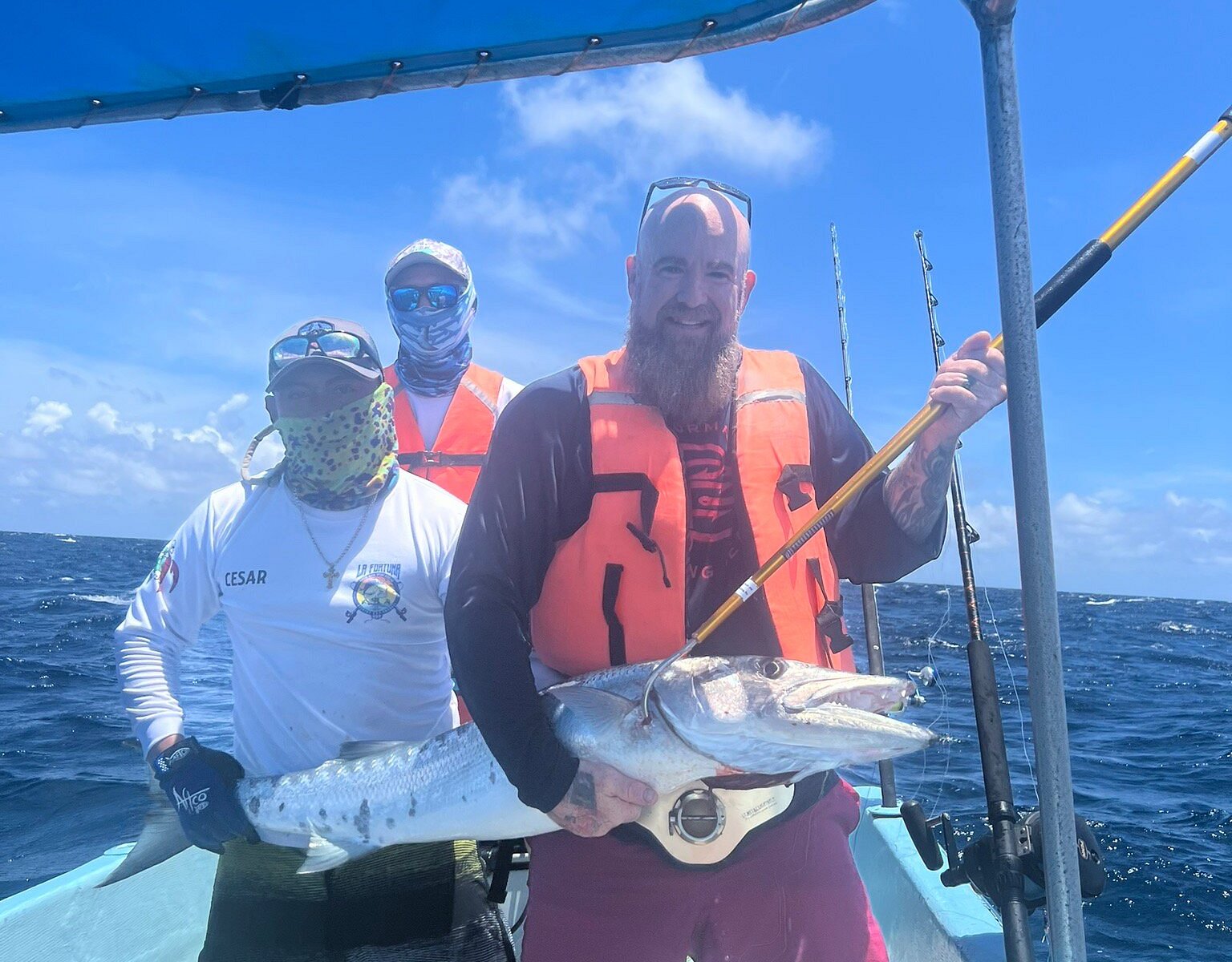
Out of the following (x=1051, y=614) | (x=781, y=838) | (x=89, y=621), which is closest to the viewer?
(x=1051, y=614)

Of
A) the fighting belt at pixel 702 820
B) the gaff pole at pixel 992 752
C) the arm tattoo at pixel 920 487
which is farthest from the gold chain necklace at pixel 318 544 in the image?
the gaff pole at pixel 992 752

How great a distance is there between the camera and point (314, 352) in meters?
3.03

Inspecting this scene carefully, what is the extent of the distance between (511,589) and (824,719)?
0.94 metres

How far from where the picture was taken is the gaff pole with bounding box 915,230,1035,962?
7.55 ft

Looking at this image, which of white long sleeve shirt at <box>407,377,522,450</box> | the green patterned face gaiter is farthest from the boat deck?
white long sleeve shirt at <box>407,377,522,450</box>

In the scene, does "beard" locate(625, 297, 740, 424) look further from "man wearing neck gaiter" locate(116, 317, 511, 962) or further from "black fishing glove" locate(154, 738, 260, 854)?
"black fishing glove" locate(154, 738, 260, 854)

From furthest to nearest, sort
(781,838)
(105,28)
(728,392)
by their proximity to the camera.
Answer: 1. (728,392)
2. (781,838)
3. (105,28)

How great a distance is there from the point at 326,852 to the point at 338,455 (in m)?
1.38

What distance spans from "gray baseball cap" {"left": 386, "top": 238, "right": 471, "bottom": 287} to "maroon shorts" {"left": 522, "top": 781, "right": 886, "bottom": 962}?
2.91 metres

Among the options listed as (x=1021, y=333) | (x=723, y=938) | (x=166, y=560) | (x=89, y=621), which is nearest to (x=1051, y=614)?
(x=1021, y=333)

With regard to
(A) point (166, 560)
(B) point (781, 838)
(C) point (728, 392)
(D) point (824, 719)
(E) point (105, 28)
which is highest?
(E) point (105, 28)

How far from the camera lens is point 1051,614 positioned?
5.30 ft

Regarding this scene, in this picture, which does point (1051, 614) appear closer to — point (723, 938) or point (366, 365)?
point (723, 938)

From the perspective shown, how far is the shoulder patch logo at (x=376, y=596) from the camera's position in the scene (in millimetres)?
2893
